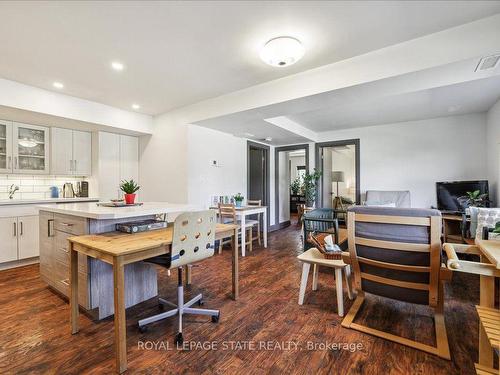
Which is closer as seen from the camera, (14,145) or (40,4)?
(40,4)

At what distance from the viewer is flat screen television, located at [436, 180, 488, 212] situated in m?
4.07

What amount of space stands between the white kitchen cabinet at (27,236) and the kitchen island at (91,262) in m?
1.17

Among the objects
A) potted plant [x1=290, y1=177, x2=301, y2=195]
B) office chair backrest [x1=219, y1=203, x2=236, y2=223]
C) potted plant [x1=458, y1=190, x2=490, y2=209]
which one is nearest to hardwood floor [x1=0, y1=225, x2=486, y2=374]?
office chair backrest [x1=219, y1=203, x2=236, y2=223]

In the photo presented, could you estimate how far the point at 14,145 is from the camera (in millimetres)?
3734

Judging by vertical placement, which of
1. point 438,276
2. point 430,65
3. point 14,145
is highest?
point 430,65

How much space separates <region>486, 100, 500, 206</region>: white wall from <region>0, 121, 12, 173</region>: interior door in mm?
7215

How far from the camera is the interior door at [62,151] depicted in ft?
13.4

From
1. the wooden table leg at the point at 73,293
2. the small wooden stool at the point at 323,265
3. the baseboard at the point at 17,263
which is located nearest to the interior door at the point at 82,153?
the baseboard at the point at 17,263

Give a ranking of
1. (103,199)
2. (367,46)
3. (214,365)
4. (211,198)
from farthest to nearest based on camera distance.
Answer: (211,198) < (103,199) < (367,46) < (214,365)

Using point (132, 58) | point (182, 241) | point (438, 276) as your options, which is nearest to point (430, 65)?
point (438, 276)

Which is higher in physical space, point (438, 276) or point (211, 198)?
point (211, 198)

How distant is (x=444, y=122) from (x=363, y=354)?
16.0ft

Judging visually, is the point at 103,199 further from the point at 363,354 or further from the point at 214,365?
the point at 363,354

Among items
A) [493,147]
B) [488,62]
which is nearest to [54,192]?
[488,62]
